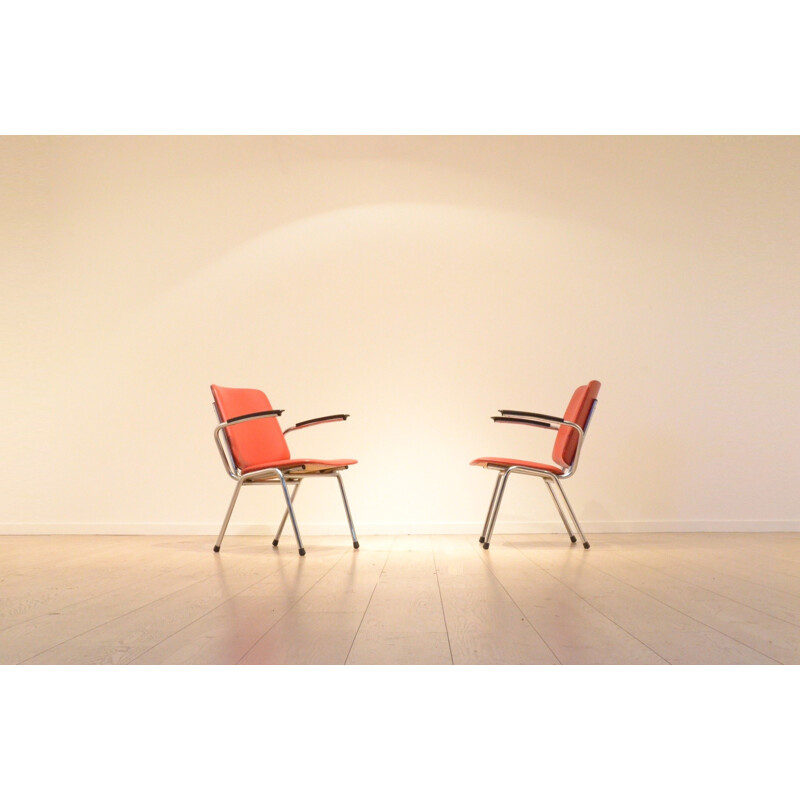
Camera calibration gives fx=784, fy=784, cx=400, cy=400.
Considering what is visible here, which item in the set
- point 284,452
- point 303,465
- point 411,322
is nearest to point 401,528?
point 284,452

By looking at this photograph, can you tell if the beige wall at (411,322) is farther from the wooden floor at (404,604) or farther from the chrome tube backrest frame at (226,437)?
the chrome tube backrest frame at (226,437)

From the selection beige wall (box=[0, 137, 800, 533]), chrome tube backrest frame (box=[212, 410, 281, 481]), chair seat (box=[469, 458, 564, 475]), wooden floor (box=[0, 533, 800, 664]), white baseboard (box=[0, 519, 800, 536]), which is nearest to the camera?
wooden floor (box=[0, 533, 800, 664])

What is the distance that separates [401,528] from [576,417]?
1426 millimetres

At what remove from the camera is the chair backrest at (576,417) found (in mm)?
4238

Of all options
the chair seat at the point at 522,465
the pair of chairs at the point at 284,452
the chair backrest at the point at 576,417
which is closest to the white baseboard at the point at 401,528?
the pair of chairs at the point at 284,452

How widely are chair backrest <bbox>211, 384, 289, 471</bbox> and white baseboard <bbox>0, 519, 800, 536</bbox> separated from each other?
78cm

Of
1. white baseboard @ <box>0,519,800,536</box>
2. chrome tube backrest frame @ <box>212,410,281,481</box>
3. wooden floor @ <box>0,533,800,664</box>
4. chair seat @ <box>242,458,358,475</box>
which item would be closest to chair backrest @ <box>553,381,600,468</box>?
wooden floor @ <box>0,533,800,664</box>

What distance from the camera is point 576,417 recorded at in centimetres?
431

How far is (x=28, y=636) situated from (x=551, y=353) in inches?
151

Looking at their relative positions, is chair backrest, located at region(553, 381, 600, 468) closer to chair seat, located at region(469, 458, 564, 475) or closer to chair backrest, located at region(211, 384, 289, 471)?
chair seat, located at region(469, 458, 564, 475)

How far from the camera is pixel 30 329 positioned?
537cm

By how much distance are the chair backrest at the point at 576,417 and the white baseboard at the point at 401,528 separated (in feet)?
2.74

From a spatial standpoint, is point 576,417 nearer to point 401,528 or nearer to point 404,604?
point 401,528

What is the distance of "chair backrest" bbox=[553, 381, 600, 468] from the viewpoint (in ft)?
13.9
